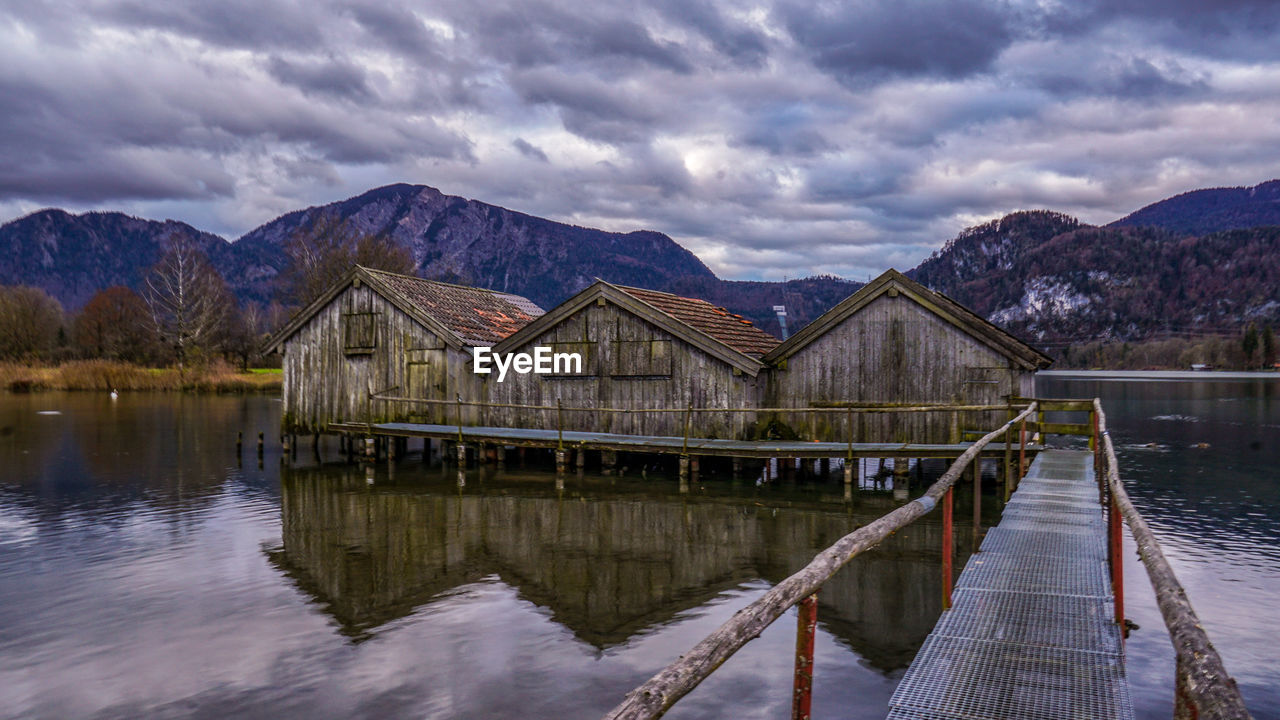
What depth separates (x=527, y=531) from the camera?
19.2 metres

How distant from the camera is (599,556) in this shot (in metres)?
16.9

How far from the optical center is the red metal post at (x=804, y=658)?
5.86m

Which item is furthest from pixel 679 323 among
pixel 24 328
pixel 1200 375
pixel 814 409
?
pixel 1200 375

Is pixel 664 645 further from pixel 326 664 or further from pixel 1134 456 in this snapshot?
pixel 1134 456

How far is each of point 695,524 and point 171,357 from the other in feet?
267

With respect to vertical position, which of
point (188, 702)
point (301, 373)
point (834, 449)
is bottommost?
point (188, 702)

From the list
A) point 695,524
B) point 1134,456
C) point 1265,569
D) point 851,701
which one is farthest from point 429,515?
point 1134,456

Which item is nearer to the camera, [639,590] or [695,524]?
[639,590]

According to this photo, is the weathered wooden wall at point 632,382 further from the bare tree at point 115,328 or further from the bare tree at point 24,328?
the bare tree at point 24,328

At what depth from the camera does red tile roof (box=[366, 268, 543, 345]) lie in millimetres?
30781

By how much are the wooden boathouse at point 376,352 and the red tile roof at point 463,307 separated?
0.07m

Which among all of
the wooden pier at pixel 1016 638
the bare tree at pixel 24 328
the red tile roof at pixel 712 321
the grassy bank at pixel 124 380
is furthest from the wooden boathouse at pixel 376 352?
the bare tree at pixel 24 328

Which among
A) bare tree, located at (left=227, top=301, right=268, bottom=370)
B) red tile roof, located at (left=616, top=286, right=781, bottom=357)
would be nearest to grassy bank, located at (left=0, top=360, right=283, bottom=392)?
bare tree, located at (left=227, top=301, right=268, bottom=370)

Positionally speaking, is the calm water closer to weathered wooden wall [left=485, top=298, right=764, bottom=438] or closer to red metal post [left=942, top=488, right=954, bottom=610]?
red metal post [left=942, top=488, right=954, bottom=610]
